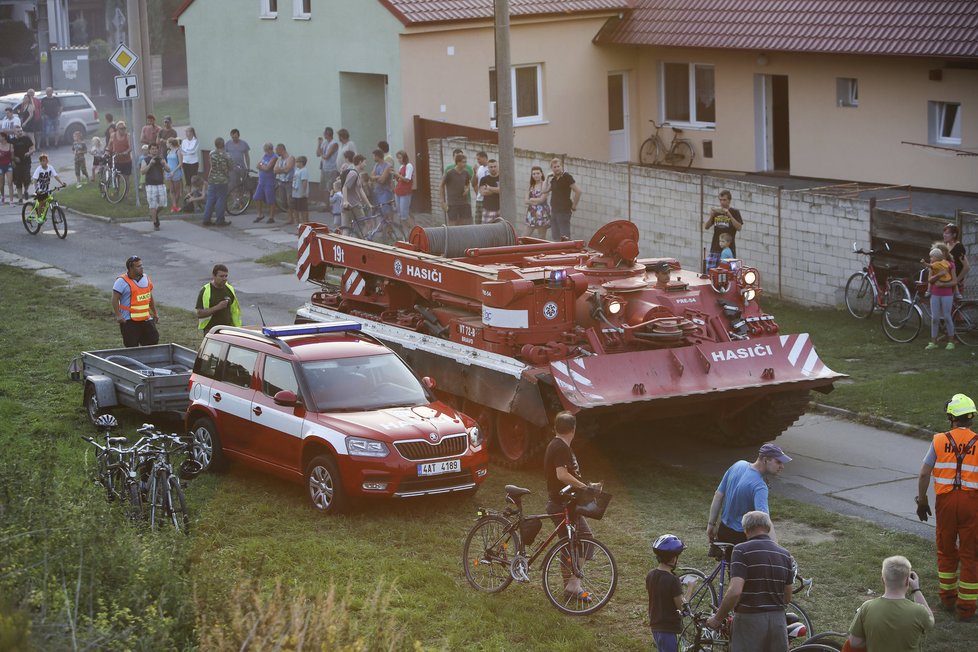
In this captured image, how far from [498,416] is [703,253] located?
949 cm

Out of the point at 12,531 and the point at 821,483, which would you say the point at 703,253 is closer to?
the point at 821,483

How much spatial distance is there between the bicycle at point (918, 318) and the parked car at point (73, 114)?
31242 mm

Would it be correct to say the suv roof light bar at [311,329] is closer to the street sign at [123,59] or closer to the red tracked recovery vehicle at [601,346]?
the red tracked recovery vehicle at [601,346]

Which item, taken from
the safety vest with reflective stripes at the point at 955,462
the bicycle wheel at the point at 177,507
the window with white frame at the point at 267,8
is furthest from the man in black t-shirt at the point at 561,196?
the safety vest with reflective stripes at the point at 955,462

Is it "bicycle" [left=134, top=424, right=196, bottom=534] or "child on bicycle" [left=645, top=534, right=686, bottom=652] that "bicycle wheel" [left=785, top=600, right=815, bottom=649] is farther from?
"bicycle" [left=134, top=424, right=196, bottom=534]

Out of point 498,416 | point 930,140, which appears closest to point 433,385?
point 498,416

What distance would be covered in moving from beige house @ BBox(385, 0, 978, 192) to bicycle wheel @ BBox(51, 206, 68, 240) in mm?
7272

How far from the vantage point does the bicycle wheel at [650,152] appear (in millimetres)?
32469

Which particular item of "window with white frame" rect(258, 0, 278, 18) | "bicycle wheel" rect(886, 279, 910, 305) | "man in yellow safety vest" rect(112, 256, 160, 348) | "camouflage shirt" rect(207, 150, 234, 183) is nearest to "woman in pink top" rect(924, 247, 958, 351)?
"bicycle wheel" rect(886, 279, 910, 305)

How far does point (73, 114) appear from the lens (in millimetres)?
44562

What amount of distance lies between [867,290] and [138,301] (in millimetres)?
10516

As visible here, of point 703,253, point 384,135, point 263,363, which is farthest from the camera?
point 384,135

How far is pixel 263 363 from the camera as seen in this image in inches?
567

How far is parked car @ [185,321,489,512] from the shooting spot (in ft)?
43.2
